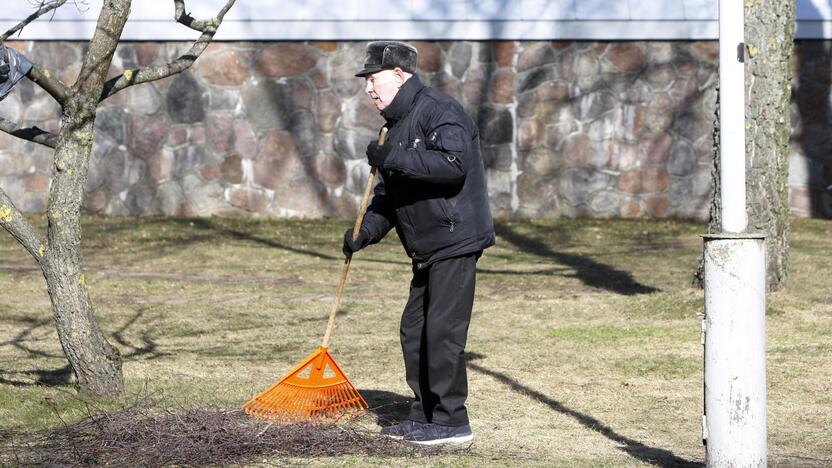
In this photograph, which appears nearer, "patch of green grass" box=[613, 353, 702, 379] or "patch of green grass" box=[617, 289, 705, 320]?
"patch of green grass" box=[613, 353, 702, 379]

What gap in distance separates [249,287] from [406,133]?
5439mm

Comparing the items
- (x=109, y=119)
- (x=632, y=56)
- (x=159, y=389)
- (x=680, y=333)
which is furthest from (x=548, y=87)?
(x=159, y=389)

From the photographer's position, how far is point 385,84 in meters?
5.64

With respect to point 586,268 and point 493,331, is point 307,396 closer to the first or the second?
point 493,331

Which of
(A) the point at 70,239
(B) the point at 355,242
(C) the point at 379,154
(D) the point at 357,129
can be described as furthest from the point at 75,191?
(D) the point at 357,129

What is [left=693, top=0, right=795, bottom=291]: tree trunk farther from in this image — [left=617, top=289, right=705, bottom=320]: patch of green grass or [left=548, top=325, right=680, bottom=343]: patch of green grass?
[left=548, top=325, right=680, bottom=343]: patch of green grass

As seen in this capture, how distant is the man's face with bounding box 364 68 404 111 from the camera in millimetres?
5629

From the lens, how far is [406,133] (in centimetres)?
559

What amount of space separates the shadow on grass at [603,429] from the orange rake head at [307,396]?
120cm

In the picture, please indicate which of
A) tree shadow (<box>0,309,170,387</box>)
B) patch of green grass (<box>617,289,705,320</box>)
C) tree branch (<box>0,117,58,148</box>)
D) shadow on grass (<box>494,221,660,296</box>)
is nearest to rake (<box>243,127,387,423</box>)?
tree shadow (<box>0,309,170,387</box>)

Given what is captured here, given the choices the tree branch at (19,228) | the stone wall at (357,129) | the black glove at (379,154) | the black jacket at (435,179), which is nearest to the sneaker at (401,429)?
the black jacket at (435,179)

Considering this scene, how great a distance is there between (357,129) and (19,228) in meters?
Result: 9.27

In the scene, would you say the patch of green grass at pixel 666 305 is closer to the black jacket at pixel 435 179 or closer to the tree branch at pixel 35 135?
the black jacket at pixel 435 179

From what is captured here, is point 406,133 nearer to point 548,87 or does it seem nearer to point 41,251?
point 41,251
